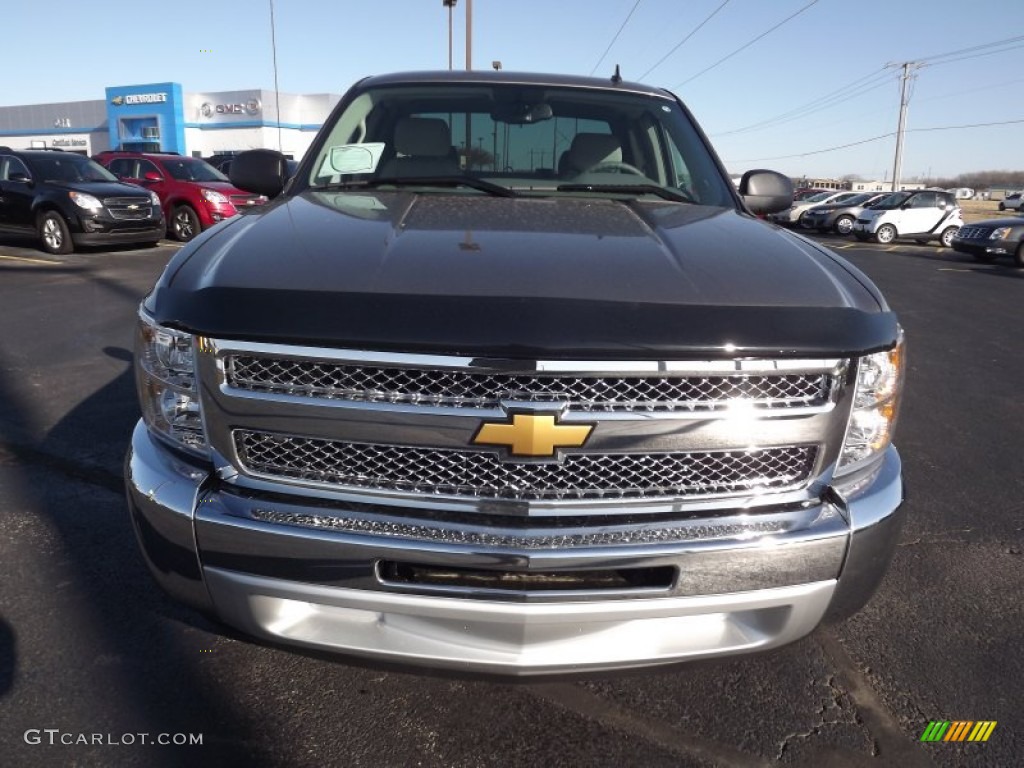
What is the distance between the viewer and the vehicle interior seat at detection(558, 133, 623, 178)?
3170 millimetres

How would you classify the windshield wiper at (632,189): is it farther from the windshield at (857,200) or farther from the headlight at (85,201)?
the windshield at (857,200)

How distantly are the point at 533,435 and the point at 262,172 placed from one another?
91.2 inches

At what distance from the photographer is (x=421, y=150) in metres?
3.15

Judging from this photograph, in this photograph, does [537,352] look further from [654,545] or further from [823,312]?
[823,312]

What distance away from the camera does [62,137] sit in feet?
211

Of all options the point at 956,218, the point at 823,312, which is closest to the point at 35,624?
the point at 823,312

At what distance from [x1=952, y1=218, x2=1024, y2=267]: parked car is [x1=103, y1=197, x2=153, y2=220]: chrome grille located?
55.8 feet

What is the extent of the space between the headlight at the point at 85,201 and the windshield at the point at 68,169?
2.49 ft

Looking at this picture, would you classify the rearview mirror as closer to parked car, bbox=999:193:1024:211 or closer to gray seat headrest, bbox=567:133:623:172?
gray seat headrest, bbox=567:133:623:172

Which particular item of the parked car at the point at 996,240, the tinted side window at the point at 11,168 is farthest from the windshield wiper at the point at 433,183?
the parked car at the point at 996,240

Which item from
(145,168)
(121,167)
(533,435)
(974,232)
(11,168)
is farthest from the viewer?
(974,232)

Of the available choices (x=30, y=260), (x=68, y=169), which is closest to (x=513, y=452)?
(x=30, y=260)

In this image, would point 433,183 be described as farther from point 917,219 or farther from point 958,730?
point 917,219

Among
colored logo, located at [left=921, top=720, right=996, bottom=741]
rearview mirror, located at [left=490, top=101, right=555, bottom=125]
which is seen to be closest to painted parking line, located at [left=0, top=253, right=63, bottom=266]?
rearview mirror, located at [left=490, top=101, right=555, bottom=125]
